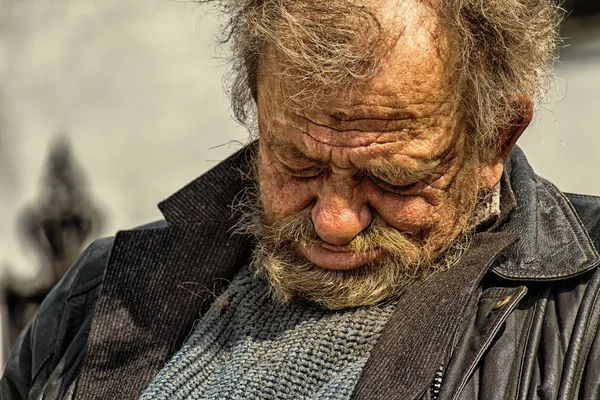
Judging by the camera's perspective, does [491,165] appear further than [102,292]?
No

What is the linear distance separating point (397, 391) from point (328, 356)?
219mm

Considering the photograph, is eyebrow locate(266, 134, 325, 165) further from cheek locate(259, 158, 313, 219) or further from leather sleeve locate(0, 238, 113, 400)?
leather sleeve locate(0, 238, 113, 400)

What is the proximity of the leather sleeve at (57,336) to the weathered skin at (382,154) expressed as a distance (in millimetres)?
665

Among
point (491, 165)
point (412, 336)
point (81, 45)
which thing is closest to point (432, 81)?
point (491, 165)

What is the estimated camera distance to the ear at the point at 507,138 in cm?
233

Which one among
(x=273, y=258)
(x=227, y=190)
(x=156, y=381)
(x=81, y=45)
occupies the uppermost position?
(x=81, y=45)

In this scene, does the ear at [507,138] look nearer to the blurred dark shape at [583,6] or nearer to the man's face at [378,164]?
the man's face at [378,164]

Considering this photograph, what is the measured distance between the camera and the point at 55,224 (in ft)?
16.4

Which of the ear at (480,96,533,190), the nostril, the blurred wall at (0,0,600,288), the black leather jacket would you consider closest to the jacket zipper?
the black leather jacket

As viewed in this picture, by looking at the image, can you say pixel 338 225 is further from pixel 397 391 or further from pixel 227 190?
pixel 227 190

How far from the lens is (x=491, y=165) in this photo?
7.72 ft

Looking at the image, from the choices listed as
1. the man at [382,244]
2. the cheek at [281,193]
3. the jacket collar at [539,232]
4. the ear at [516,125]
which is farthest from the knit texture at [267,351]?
the ear at [516,125]

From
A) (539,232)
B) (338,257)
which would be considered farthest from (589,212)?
(338,257)

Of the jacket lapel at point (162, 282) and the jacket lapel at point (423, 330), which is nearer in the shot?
the jacket lapel at point (423, 330)
